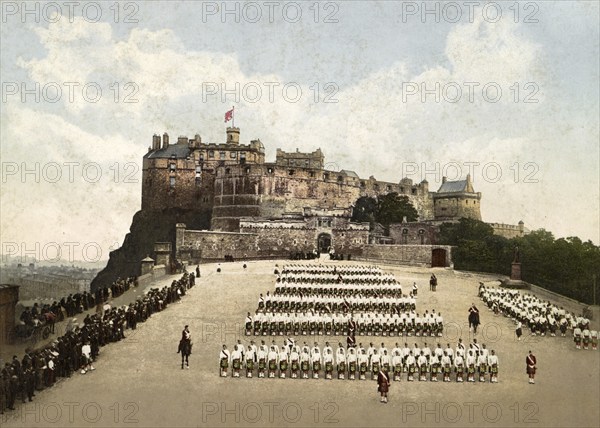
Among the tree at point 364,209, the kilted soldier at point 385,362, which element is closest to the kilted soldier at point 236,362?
the kilted soldier at point 385,362

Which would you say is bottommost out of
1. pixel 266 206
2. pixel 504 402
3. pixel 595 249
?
pixel 504 402

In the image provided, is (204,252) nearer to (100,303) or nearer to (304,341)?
(100,303)

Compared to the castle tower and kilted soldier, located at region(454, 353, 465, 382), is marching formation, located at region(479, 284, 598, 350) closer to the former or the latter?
kilted soldier, located at region(454, 353, 465, 382)

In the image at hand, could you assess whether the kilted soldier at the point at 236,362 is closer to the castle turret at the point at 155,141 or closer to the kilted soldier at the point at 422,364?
the kilted soldier at the point at 422,364

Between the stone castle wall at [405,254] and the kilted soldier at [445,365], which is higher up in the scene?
the stone castle wall at [405,254]

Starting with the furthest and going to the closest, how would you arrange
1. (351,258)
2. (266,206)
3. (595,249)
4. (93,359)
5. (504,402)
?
(266,206) → (351,258) → (595,249) → (93,359) → (504,402)

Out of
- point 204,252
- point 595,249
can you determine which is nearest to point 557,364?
point 595,249
